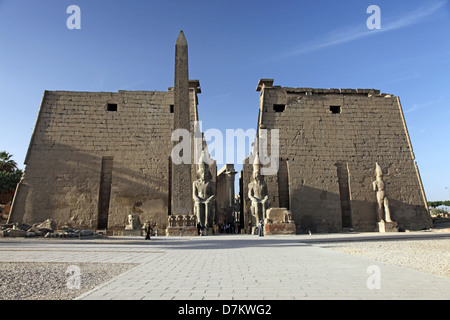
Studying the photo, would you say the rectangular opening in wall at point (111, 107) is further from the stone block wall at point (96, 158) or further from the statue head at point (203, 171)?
the statue head at point (203, 171)

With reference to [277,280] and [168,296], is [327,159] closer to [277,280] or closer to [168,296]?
[277,280]

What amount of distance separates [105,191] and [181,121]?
587 cm

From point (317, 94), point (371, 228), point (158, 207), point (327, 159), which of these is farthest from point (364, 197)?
point (158, 207)

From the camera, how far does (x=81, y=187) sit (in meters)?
14.1

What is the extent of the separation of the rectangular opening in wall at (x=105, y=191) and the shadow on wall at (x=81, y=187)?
0.30m

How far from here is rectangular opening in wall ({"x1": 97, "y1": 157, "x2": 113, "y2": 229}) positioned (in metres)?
14.4

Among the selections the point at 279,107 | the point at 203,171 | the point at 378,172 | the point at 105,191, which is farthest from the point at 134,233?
the point at 378,172

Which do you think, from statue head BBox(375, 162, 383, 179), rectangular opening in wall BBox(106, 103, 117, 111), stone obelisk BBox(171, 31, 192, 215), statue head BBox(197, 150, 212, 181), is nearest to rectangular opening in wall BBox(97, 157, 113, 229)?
rectangular opening in wall BBox(106, 103, 117, 111)

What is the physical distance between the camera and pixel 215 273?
11.6 feet

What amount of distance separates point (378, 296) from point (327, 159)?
13.3 meters

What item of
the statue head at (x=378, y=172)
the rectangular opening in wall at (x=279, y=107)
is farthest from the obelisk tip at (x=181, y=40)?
the statue head at (x=378, y=172)

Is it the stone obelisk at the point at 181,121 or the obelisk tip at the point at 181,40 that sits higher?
the obelisk tip at the point at 181,40

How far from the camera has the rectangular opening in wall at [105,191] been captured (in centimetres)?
1438

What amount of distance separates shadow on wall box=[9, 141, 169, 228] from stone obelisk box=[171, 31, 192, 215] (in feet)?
11.1
